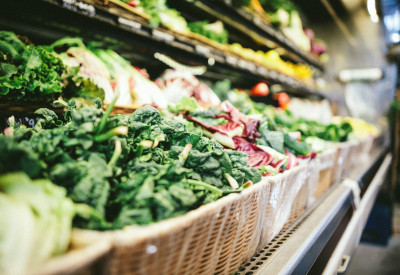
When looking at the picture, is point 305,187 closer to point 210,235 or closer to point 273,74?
point 210,235

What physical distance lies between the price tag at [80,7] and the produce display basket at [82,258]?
1235 millimetres

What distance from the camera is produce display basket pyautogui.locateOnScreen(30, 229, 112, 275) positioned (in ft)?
1.55

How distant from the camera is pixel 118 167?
875 mm

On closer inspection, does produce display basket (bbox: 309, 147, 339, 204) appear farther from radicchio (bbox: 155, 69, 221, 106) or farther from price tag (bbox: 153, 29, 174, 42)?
price tag (bbox: 153, 29, 174, 42)

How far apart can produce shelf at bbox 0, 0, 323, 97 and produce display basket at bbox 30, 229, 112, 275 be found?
Result: 49.0 inches

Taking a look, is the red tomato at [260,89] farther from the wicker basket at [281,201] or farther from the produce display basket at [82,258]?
the produce display basket at [82,258]

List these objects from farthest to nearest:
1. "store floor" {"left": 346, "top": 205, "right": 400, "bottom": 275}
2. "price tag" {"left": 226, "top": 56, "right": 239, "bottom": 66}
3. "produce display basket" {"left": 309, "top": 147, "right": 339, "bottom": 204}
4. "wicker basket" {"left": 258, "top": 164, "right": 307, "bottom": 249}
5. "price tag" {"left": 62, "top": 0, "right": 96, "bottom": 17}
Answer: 1. "store floor" {"left": 346, "top": 205, "right": 400, "bottom": 275}
2. "price tag" {"left": 226, "top": 56, "right": 239, "bottom": 66}
3. "produce display basket" {"left": 309, "top": 147, "right": 339, "bottom": 204}
4. "price tag" {"left": 62, "top": 0, "right": 96, "bottom": 17}
5. "wicker basket" {"left": 258, "top": 164, "right": 307, "bottom": 249}

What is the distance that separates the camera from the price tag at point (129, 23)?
1752 mm

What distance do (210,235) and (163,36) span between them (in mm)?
1601

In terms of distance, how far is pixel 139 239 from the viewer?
0.59 m

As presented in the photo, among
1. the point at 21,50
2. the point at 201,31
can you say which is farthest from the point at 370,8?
the point at 21,50

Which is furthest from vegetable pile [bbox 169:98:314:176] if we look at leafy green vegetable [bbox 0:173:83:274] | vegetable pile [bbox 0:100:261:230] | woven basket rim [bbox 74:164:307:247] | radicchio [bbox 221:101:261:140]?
leafy green vegetable [bbox 0:173:83:274]

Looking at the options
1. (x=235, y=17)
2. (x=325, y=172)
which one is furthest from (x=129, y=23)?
(x=325, y=172)

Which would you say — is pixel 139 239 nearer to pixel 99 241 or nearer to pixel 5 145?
pixel 99 241
